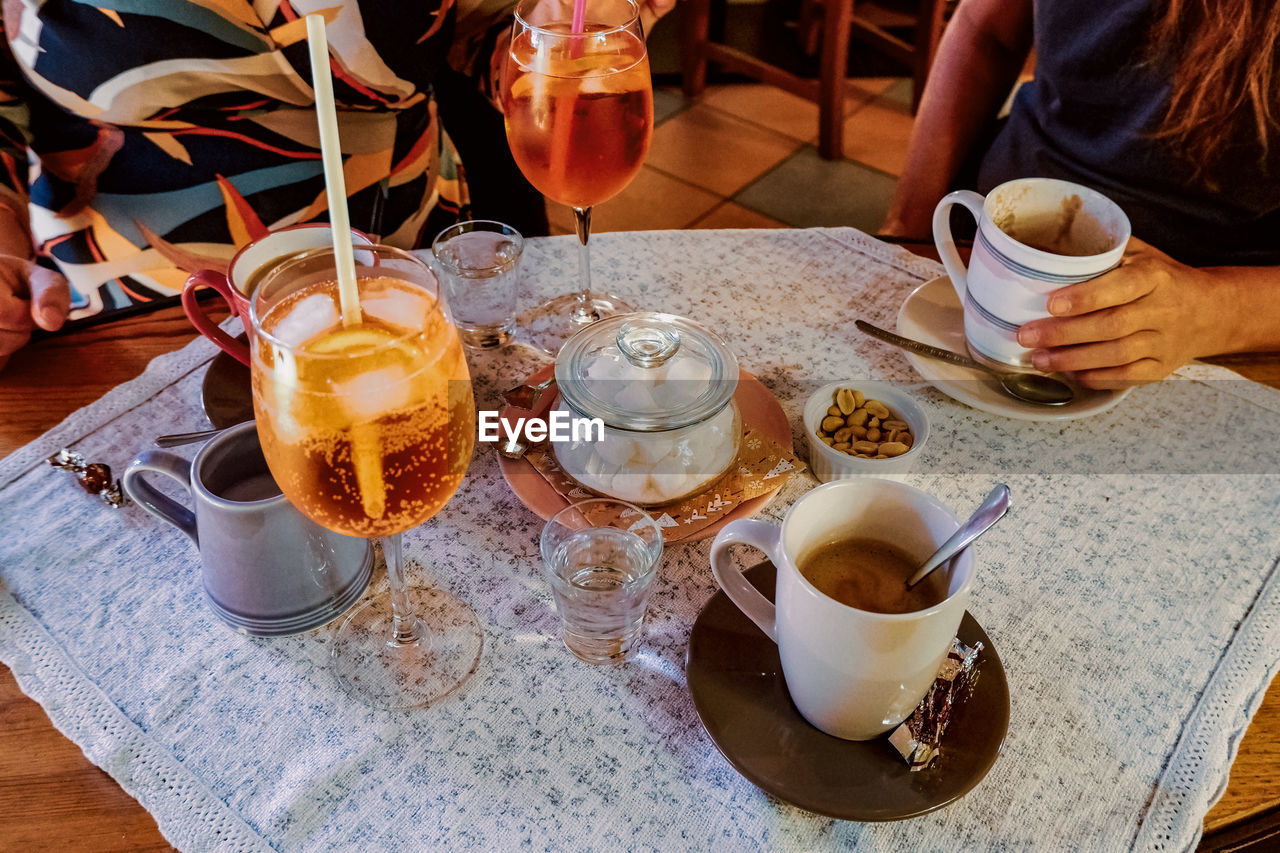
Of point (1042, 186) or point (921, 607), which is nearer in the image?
point (921, 607)

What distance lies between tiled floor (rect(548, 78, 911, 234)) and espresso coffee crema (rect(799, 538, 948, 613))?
6.33ft

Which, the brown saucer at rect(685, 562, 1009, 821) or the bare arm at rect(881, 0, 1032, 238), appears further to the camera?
the bare arm at rect(881, 0, 1032, 238)

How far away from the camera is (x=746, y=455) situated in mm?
790

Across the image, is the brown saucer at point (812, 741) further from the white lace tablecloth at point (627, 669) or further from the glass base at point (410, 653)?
the glass base at point (410, 653)

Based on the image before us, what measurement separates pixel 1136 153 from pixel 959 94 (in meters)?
0.34

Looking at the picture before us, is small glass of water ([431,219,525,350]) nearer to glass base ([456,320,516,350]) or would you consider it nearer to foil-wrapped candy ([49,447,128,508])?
glass base ([456,320,516,350])

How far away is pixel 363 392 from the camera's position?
0.53 m

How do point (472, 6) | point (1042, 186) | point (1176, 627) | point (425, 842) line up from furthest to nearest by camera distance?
point (472, 6)
point (1042, 186)
point (1176, 627)
point (425, 842)

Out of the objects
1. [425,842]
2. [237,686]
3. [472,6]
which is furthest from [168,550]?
[472,6]

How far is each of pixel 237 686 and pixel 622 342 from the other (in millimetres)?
366

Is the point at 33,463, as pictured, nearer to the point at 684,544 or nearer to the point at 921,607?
the point at 684,544

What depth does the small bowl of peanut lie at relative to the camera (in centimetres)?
79

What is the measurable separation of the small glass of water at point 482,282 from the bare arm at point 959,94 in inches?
31.3

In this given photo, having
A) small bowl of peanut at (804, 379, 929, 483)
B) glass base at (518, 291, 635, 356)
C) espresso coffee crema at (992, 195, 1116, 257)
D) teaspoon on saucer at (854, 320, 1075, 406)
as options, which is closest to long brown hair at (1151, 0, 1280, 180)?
espresso coffee crema at (992, 195, 1116, 257)
